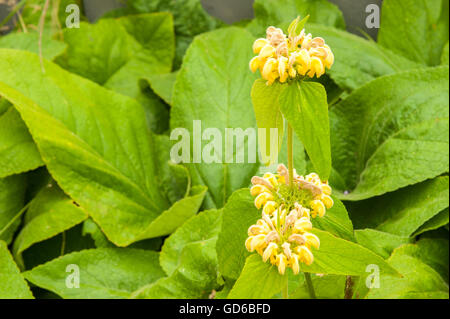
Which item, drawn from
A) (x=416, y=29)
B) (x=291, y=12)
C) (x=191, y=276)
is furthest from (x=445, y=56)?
(x=191, y=276)

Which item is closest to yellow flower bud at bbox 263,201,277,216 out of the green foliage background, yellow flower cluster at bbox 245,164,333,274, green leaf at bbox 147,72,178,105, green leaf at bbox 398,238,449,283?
yellow flower cluster at bbox 245,164,333,274

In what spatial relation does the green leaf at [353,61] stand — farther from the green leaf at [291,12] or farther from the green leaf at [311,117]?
the green leaf at [311,117]

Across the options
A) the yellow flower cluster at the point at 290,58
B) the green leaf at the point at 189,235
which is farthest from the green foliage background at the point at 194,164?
the yellow flower cluster at the point at 290,58

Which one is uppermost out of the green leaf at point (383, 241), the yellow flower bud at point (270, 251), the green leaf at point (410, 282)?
the yellow flower bud at point (270, 251)

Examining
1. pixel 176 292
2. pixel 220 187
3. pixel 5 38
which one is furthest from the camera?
pixel 5 38
